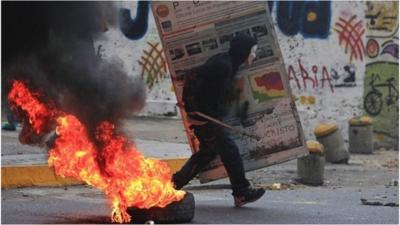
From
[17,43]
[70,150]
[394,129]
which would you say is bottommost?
[394,129]

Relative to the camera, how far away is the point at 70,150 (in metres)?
6.64

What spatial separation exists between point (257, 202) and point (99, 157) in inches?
96.6

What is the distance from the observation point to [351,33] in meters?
16.0

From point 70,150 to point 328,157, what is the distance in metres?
7.54

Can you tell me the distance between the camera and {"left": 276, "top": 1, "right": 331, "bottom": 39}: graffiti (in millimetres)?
16016

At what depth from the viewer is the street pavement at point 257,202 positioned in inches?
295

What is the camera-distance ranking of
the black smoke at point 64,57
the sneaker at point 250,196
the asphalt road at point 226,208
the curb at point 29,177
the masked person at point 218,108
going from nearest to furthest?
the black smoke at point 64,57 < the asphalt road at point 226,208 < the masked person at point 218,108 < the sneaker at point 250,196 < the curb at point 29,177

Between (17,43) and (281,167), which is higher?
(17,43)

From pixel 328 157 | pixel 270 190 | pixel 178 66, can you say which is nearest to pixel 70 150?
pixel 178 66

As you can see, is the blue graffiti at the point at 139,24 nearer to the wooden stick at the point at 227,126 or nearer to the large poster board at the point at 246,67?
the large poster board at the point at 246,67

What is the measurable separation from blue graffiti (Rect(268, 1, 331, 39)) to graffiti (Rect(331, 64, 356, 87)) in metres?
0.72

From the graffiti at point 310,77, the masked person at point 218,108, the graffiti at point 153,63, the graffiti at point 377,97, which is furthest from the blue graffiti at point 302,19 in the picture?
the masked person at point 218,108

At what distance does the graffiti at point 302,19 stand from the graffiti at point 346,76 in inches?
28.1

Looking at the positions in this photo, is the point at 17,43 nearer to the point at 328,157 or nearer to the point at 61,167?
the point at 61,167
